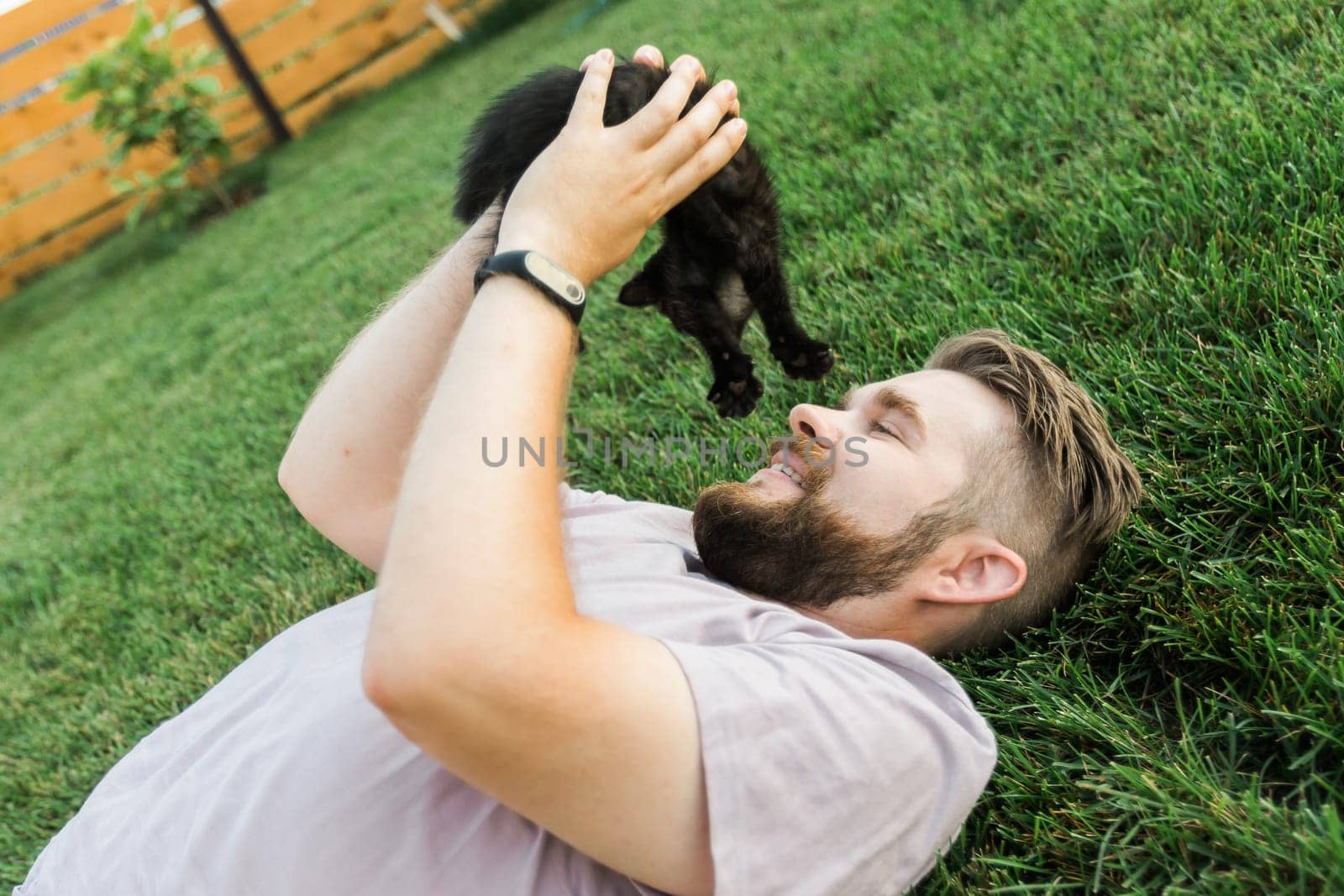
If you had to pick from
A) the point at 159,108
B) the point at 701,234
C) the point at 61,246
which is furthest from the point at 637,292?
the point at 61,246

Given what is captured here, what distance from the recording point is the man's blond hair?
152 centimetres

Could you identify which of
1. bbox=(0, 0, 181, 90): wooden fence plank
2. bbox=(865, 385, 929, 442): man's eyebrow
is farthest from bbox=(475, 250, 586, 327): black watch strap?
bbox=(0, 0, 181, 90): wooden fence plank

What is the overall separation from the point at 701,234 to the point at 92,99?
32.4ft

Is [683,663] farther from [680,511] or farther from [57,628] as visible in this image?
[57,628]

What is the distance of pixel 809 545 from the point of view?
4.80 feet

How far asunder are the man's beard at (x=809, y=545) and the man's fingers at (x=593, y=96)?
628 mm

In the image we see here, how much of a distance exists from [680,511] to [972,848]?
786 mm

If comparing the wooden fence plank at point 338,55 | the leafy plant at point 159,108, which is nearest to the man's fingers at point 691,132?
the leafy plant at point 159,108

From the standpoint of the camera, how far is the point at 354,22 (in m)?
10.1

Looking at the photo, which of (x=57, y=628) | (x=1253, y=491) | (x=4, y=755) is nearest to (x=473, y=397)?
(x=1253, y=491)

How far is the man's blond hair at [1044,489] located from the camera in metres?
1.52

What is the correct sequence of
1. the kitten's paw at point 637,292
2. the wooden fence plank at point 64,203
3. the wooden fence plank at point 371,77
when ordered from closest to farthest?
the kitten's paw at point 637,292
the wooden fence plank at point 64,203
the wooden fence plank at point 371,77

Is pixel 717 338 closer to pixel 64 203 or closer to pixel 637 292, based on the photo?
pixel 637 292

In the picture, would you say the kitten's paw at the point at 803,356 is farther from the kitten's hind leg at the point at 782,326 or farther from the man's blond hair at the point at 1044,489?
the man's blond hair at the point at 1044,489
